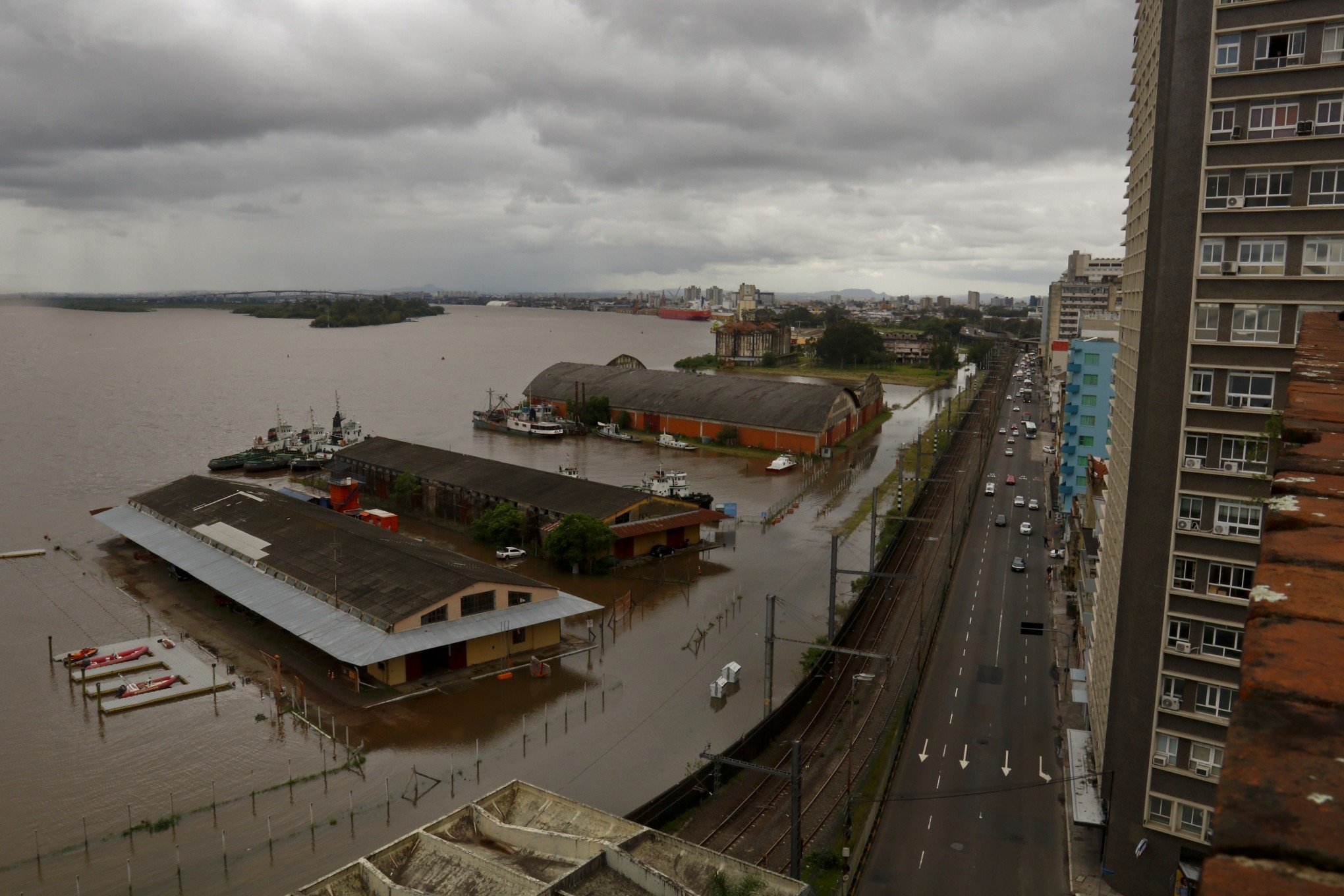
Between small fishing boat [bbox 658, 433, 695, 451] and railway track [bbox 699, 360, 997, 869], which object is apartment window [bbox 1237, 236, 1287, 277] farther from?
small fishing boat [bbox 658, 433, 695, 451]

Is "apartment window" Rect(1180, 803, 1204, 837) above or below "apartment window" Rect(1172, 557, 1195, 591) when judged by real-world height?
below

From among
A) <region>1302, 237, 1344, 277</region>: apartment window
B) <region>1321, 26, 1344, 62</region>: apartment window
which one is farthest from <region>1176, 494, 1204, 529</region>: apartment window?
<region>1321, 26, 1344, 62</region>: apartment window

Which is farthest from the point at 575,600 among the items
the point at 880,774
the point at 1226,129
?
the point at 1226,129

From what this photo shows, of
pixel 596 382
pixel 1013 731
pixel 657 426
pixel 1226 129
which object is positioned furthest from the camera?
pixel 596 382

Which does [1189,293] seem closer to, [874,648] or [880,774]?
[880,774]

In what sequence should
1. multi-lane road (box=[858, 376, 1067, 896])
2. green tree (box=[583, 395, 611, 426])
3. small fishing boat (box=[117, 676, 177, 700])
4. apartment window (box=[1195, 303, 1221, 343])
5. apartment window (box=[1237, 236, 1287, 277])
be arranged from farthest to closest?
green tree (box=[583, 395, 611, 426]) → small fishing boat (box=[117, 676, 177, 700]) → multi-lane road (box=[858, 376, 1067, 896]) → apartment window (box=[1195, 303, 1221, 343]) → apartment window (box=[1237, 236, 1287, 277])

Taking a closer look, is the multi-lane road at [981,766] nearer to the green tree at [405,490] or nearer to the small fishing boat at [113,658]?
the small fishing boat at [113,658]

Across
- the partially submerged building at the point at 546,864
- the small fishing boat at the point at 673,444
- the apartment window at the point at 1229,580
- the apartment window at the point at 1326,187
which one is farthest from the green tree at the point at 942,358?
the partially submerged building at the point at 546,864
